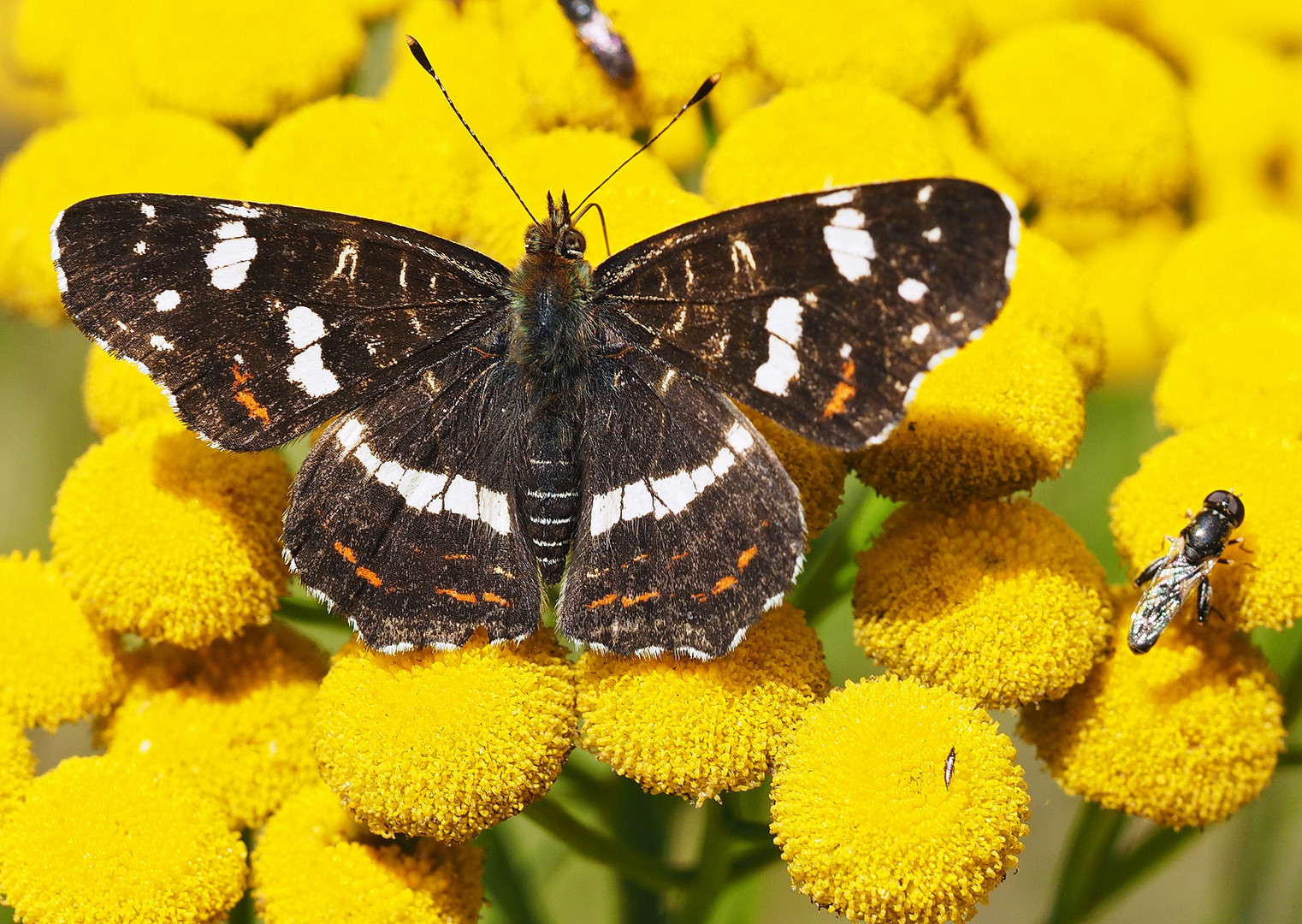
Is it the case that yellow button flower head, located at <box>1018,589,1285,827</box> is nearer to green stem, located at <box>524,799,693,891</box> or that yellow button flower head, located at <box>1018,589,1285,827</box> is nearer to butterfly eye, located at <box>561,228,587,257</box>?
green stem, located at <box>524,799,693,891</box>

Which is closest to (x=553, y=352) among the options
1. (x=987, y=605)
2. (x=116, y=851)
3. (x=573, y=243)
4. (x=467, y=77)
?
(x=573, y=243)

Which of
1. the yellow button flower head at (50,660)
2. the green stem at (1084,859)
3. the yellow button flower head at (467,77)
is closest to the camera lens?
the yellow button flower head at (50,660)

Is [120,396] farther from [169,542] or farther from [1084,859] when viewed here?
[1084,859]

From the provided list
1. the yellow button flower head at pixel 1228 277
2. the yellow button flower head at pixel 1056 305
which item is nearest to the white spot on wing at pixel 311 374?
the yellow button flower head at pixel 1056 305

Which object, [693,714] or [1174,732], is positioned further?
[1174,732]

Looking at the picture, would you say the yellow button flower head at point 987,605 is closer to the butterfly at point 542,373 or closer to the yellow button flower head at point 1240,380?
the butterfly at point 542,373

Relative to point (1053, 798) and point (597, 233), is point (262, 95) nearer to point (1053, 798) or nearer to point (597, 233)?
point (597, 233)

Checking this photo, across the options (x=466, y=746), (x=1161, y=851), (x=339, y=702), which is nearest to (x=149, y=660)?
(x=339, y=702)

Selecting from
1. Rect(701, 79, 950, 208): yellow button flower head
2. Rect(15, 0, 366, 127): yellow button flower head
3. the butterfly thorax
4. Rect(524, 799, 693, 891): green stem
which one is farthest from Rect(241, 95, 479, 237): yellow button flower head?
Rect(524, 799, 693, 891): green stem
